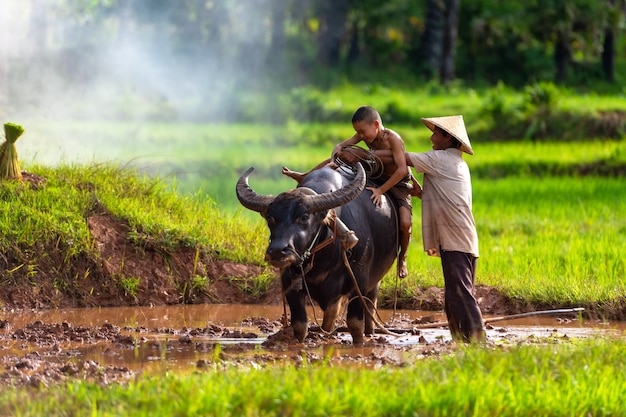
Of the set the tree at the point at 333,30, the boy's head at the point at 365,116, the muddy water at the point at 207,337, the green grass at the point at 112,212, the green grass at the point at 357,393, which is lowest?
the muddy water at the point at 207,337

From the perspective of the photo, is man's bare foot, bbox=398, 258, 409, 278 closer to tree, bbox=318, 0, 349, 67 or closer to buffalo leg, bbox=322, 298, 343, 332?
buffalo leg, bbox=322, 298, 343, 332

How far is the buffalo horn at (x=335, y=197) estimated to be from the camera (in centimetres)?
634

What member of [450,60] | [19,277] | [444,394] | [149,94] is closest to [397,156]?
[444,394]

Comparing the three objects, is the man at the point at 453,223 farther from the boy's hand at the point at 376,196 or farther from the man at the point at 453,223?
the boy's hand at the point at 376,196

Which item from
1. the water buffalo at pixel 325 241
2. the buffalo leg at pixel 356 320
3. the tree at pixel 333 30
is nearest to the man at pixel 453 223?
the water buffalo at pixel 325 241

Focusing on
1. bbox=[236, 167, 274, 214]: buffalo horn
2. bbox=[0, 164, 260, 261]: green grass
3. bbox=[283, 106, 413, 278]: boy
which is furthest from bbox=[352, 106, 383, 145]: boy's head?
bbox=[0, 164, 260, 261]: green grass

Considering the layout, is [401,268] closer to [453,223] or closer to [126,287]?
[453,223]

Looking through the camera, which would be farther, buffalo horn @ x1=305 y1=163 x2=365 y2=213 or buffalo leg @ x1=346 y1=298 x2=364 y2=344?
buffalo leg @ x1=346 y1=298 x2=364 y2=344

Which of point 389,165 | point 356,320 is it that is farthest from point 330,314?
point 389,165

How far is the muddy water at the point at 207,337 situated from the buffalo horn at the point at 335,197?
2.79 feet

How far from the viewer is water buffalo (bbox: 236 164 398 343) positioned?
6.28 m

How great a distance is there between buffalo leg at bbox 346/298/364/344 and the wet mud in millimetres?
76

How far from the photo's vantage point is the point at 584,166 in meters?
15.9

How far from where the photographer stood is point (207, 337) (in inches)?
274
